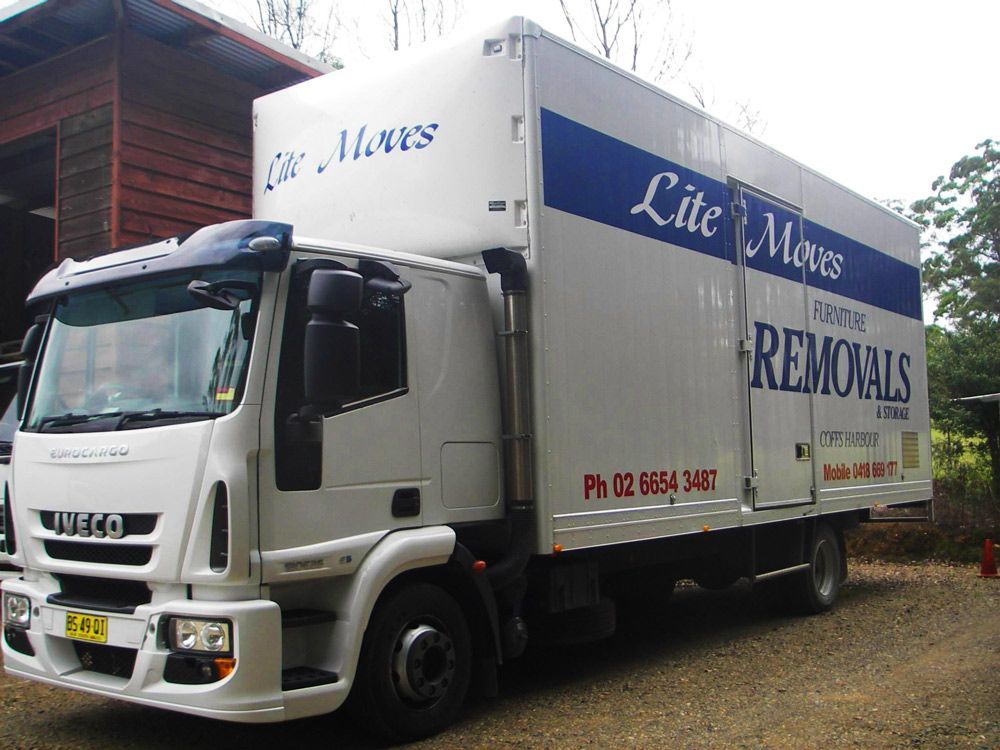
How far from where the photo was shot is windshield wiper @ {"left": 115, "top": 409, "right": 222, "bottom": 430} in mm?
4484

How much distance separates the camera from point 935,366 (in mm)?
16578

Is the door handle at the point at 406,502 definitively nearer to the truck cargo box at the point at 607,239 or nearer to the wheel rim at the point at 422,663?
the wheel rim at the point at 422,663

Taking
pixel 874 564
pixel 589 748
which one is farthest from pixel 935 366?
pixel 589 748

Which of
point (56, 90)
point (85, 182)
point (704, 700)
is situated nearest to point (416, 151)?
point (704, 700)

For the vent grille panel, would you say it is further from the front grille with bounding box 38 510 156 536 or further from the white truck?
the front grille with bounding box 38 510 156 536

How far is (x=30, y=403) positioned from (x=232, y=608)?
73.6 inches

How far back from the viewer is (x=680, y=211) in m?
6.90

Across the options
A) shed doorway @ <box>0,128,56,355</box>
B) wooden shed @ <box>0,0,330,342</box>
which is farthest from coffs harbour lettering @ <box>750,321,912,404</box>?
shed doorway @ <box>0,128,56,355</box>

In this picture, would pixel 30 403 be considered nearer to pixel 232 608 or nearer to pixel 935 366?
pixel 232 608

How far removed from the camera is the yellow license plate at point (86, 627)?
4.63 m

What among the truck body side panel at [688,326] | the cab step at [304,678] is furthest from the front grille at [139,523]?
the truck body side panel at [688,326]

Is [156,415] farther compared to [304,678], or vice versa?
[156,415]

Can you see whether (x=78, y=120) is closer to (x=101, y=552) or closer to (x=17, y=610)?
(x=17, y=610)

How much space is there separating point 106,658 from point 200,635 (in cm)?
71
